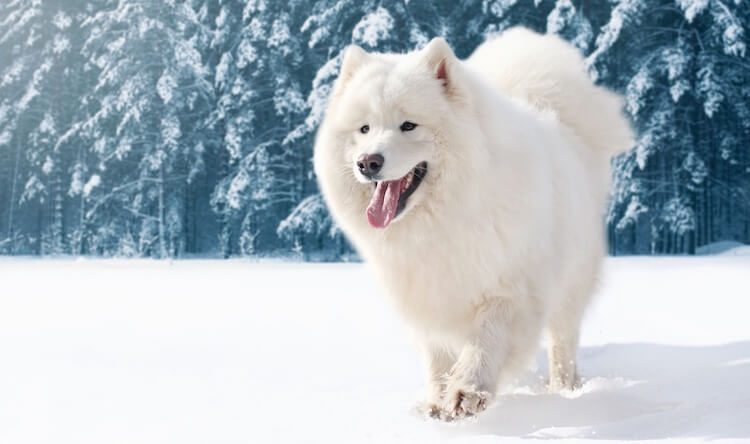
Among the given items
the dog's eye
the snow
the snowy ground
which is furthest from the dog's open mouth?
the snow

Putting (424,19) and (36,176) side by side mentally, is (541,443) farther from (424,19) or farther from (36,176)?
(36,176)

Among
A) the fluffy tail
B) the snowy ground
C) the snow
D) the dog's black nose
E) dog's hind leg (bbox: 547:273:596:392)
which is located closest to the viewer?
the dog's black nose

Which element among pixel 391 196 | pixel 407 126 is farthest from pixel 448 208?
pixel 407 126

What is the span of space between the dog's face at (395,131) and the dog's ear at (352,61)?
0.11 metres

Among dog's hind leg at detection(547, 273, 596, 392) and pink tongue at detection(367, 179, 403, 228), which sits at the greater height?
pink tongue at detection(367, 179, 403, 228)

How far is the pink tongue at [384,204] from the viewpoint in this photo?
3076mm

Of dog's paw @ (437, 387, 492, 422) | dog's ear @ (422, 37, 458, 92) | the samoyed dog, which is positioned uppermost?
dog's ear @ (422, 37, 458, 92)

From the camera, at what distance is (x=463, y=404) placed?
2.80m

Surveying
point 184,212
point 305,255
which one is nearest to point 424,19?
point 305,255

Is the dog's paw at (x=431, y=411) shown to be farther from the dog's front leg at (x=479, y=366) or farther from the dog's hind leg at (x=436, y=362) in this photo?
the dog's hind leg at (x=436, y=362)

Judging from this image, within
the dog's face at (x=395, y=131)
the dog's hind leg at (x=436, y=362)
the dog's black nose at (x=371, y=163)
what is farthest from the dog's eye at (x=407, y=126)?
the dog's hind leg at (x=436, y=362)

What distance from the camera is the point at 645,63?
14.6 metres

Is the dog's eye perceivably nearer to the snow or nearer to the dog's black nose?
the dog's black nose

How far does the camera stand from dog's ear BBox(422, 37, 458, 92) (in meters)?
3.17
